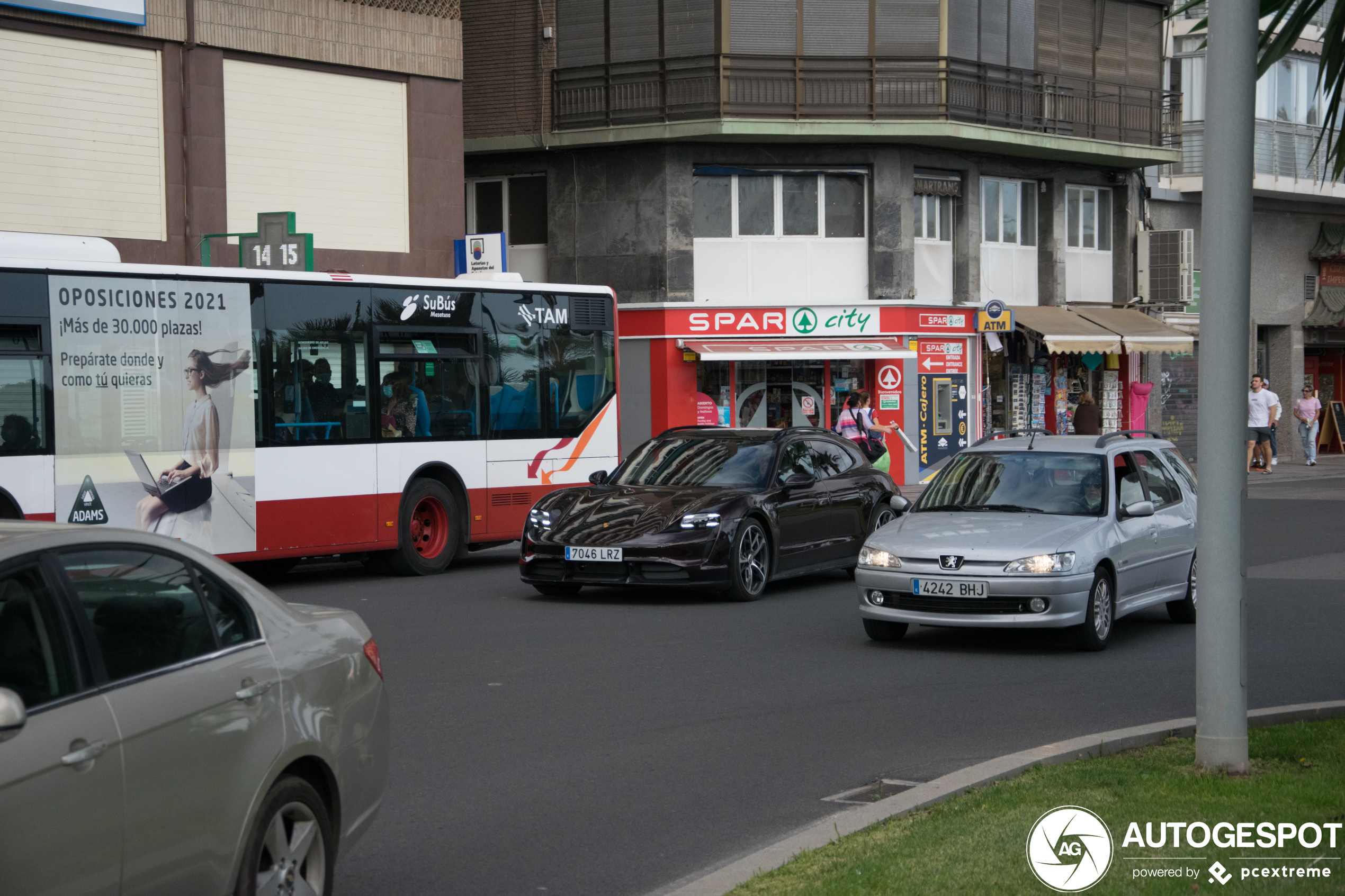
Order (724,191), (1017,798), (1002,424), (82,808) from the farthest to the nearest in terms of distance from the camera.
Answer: (1002,424) < (724,191) < (1017,798) < (82,808)

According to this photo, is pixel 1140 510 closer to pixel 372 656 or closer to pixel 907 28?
pixel 372 656

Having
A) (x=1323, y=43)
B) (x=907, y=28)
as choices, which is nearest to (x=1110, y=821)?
(x=1323, y=43)

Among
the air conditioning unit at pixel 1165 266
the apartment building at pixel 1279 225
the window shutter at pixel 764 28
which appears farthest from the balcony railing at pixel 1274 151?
the window shutter at pixel 764 28

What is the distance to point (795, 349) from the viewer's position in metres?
32.3

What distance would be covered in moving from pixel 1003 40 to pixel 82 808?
33.0 m

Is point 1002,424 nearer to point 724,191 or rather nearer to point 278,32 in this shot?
point 724,191

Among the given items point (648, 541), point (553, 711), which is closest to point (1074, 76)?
point (648, 541)

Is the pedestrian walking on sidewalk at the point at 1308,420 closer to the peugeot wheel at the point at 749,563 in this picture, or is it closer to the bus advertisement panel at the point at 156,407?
the peugeot wheel at the point at 749,563

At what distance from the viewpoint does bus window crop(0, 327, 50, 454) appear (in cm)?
1348

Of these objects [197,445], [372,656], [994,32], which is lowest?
Answer: [372,656]

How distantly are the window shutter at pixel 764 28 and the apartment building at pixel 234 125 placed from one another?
6270 mm

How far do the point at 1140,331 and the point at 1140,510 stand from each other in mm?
26352

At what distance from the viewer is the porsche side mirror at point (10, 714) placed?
12.0 ft

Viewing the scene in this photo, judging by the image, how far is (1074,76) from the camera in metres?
36.3
